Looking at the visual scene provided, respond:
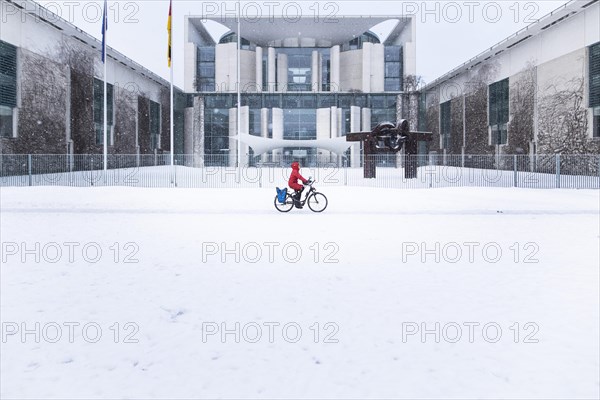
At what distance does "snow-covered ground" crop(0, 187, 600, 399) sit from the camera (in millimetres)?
4336

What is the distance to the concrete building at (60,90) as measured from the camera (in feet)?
110

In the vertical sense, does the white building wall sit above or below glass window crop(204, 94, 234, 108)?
above

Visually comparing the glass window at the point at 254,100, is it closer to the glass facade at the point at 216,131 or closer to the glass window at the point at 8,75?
the glass facade at the point at 216,131

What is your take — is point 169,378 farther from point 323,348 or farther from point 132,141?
point 132,141

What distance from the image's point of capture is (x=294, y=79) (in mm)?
68375

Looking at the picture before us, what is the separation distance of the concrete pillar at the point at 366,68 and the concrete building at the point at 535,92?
10.8 meters

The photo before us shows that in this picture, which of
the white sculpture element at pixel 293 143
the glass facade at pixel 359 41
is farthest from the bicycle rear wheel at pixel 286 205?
the glass facade at pixel 359 41

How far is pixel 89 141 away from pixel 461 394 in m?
45.5

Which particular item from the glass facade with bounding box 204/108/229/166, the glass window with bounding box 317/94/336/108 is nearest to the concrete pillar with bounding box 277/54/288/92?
the glass window with bounding box 317/94/336/108

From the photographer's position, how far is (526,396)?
4.04 meters

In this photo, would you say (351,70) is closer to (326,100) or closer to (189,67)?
(326,100)

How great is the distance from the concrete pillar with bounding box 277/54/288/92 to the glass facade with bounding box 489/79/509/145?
28.0m

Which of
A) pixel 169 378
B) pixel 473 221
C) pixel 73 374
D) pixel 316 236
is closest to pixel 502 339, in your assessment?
pixel 169 378

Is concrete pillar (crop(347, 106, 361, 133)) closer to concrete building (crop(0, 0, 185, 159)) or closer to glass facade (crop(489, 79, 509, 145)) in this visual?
glass facade (crop(489, 79, 509, 145))
